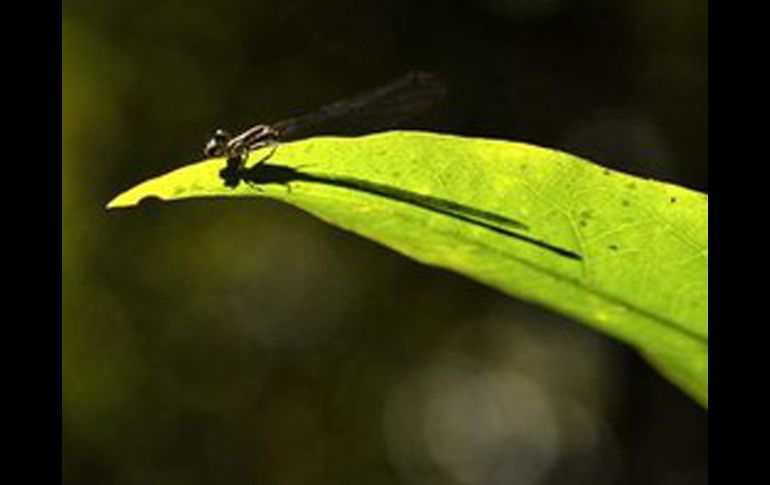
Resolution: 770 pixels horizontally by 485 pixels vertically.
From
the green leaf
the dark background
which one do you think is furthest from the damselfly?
the dark background

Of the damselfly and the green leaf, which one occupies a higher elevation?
the damselfly

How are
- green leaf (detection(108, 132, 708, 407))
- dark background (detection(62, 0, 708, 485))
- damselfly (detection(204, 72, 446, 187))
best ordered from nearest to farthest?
green leaf (detection(108, 132, 708, 407)) < damselfly (detection(204, 72, 446, 187)) < dark background (detection(62, 0, 708, 485))

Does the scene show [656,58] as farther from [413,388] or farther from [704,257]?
[704,257]

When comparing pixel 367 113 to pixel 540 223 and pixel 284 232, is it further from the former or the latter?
pixel 284 232

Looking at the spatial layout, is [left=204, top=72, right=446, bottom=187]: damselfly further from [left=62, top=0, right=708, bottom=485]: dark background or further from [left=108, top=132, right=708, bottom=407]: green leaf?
[left=62, top=0, right=708, bottom=485]: dark background

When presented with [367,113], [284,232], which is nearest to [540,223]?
[367,113]

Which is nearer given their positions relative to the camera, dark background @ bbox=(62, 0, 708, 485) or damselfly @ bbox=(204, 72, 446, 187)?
damselfly @ bbox=(204, 72, 446, 187)
